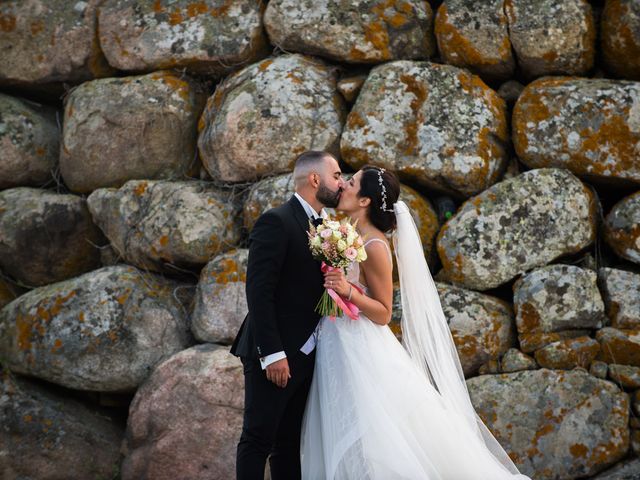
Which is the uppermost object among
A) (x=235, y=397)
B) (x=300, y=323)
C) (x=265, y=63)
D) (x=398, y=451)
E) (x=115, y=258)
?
(x=265, y=63)

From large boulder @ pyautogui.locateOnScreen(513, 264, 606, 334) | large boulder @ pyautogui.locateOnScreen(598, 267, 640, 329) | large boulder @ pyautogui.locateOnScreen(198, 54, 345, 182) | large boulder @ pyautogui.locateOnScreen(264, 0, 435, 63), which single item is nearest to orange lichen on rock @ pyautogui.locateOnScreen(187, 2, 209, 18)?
large boulder @ pyautogui.locateOnScreen(198, 54, 345, 182)

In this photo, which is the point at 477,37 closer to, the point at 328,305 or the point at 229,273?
the point at 229,273

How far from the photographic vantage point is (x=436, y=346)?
175 inches

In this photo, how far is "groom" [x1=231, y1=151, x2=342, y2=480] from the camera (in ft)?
12.4

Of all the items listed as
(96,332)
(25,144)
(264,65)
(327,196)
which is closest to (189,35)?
(264,65)

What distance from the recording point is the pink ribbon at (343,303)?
389cm

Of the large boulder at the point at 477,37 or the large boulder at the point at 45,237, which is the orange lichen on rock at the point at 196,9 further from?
the large boulder at the point at 477,37

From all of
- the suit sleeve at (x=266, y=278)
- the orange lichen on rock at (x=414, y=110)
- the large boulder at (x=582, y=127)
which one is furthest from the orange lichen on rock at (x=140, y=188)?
the large boulder at (x=582, y=127)

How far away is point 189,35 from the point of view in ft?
20.9

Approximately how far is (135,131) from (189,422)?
2597 mm

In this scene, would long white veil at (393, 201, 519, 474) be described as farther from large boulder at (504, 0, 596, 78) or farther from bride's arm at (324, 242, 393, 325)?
large boulder at (504, 0, 596, 78)

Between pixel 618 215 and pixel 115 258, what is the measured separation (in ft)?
13.4

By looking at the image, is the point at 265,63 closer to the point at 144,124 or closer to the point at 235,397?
the point at 144,124

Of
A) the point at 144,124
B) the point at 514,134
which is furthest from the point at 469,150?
the point at 144,124
